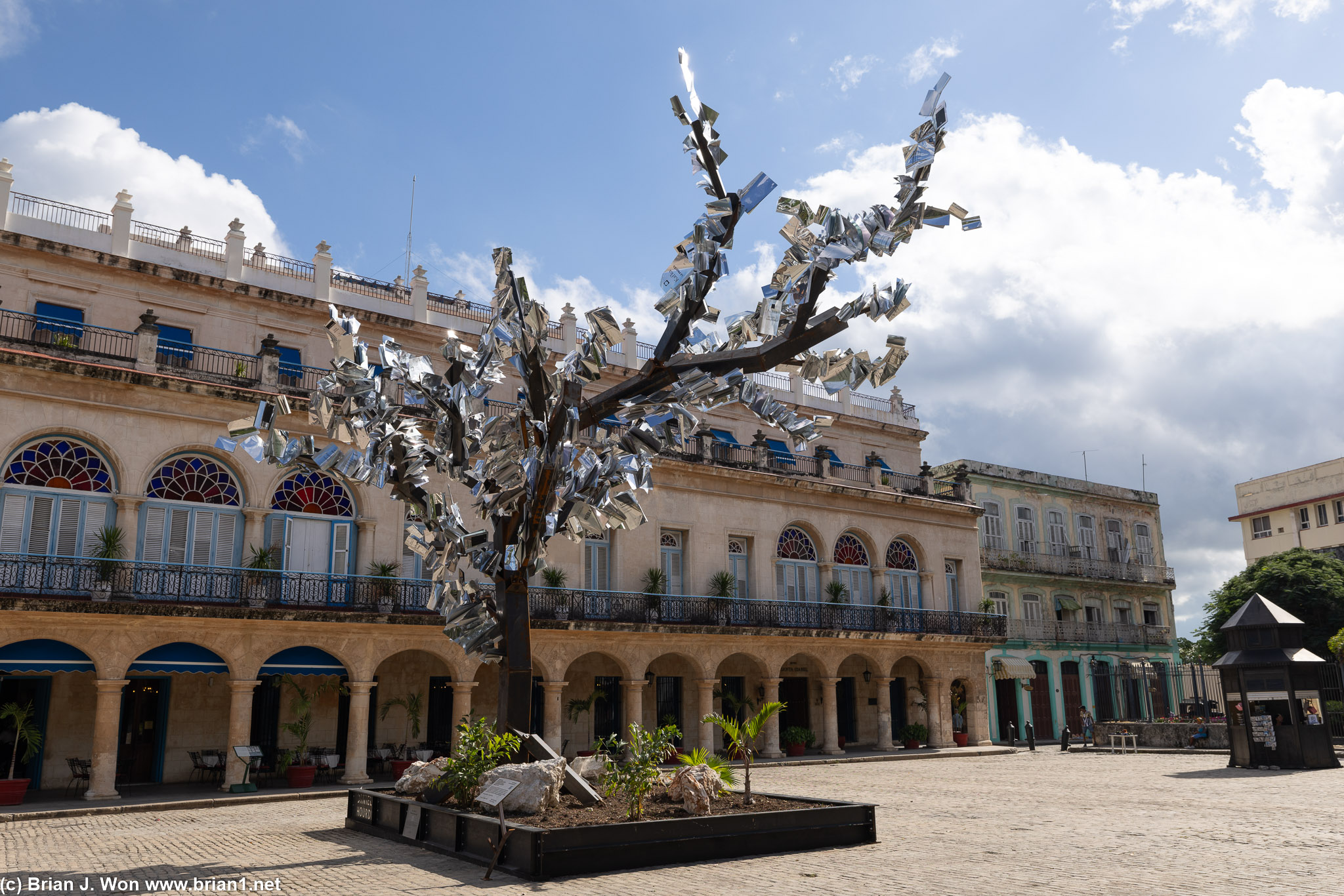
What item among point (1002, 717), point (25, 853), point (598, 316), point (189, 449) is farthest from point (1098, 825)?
point (1002, 717)

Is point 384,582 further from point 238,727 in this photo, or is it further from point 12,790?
point 12,790

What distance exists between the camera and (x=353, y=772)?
806 inches

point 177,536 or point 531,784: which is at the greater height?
point 177,536

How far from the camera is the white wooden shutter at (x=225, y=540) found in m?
20.6

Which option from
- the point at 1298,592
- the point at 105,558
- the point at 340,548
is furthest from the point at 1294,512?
the point at 105,558

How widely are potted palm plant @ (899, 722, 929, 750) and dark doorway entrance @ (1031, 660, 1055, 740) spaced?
677 centimetres

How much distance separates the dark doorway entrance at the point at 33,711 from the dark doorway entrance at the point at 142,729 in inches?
52.5

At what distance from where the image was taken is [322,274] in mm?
24469

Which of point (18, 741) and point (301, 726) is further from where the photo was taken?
point (301, 726)

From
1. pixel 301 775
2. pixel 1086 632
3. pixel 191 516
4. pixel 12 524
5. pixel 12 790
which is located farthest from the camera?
pixel 1086 632

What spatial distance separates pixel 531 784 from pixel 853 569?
2137 centimetres

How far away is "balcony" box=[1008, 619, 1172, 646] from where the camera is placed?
36.5 meters

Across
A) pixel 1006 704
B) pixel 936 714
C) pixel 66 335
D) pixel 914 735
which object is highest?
pixel 66 335

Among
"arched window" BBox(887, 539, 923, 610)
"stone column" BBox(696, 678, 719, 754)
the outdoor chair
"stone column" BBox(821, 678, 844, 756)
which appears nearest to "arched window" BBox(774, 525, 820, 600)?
"stone column" BBox(821, 678, 844, 756)
